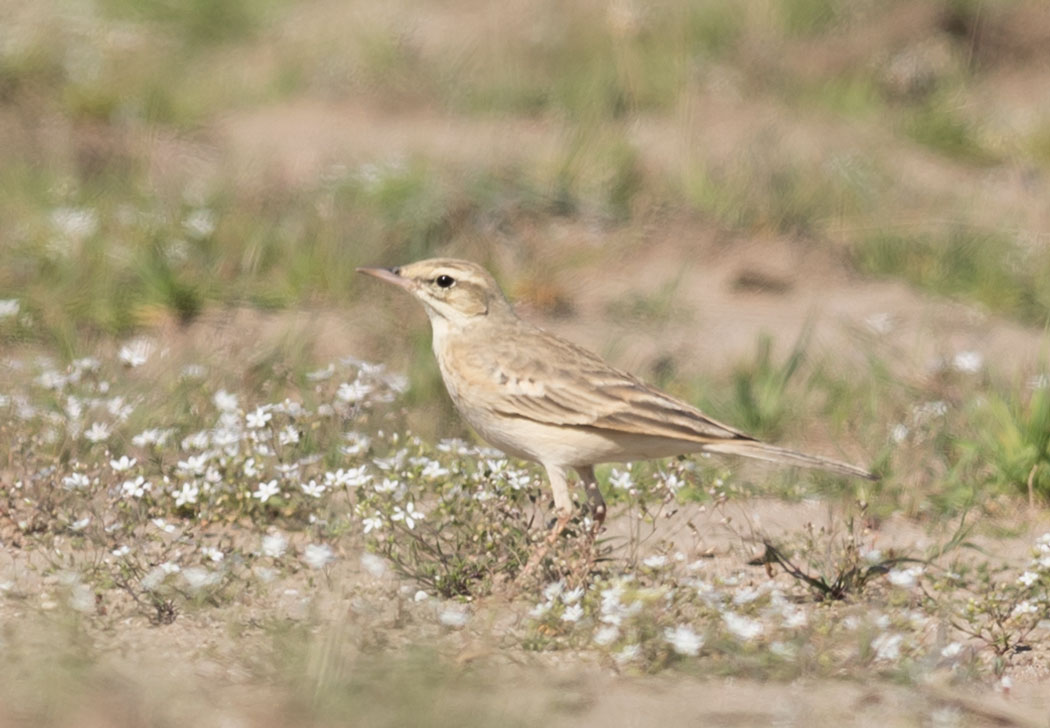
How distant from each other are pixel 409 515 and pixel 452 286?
949mm

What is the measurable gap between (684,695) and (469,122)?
6.87m

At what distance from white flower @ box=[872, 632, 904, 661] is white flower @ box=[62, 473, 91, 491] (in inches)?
99.8

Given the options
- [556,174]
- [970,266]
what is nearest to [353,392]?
[556,174]

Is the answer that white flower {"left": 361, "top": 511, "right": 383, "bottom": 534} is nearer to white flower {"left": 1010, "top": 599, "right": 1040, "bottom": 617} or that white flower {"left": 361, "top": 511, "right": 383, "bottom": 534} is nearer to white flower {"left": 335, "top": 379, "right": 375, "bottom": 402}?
white flower {"left": 335, "top": 379, "right": 375, "bottom": 402}

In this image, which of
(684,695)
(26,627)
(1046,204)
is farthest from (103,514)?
(1046,204)

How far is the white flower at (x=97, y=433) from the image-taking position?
6.07m

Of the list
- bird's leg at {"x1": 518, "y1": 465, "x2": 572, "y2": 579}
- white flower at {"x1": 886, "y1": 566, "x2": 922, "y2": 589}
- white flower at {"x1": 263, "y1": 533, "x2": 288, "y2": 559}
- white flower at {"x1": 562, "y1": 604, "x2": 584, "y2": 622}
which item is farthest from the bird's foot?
white flower at {"x1": 886, "y1": 566, "x2": 922, "y2": 589}

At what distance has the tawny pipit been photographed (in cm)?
543

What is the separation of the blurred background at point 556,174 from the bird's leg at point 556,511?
159 centimetres

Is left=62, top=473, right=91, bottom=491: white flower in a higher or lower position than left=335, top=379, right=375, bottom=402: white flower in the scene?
lower

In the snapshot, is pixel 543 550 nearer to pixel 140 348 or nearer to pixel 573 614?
pixel 573 614

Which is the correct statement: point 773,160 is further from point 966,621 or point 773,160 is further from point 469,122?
point 966,621

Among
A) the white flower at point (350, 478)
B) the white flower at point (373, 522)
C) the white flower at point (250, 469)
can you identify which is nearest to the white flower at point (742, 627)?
the white flower at point (373, 522)

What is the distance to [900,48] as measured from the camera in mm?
11992
